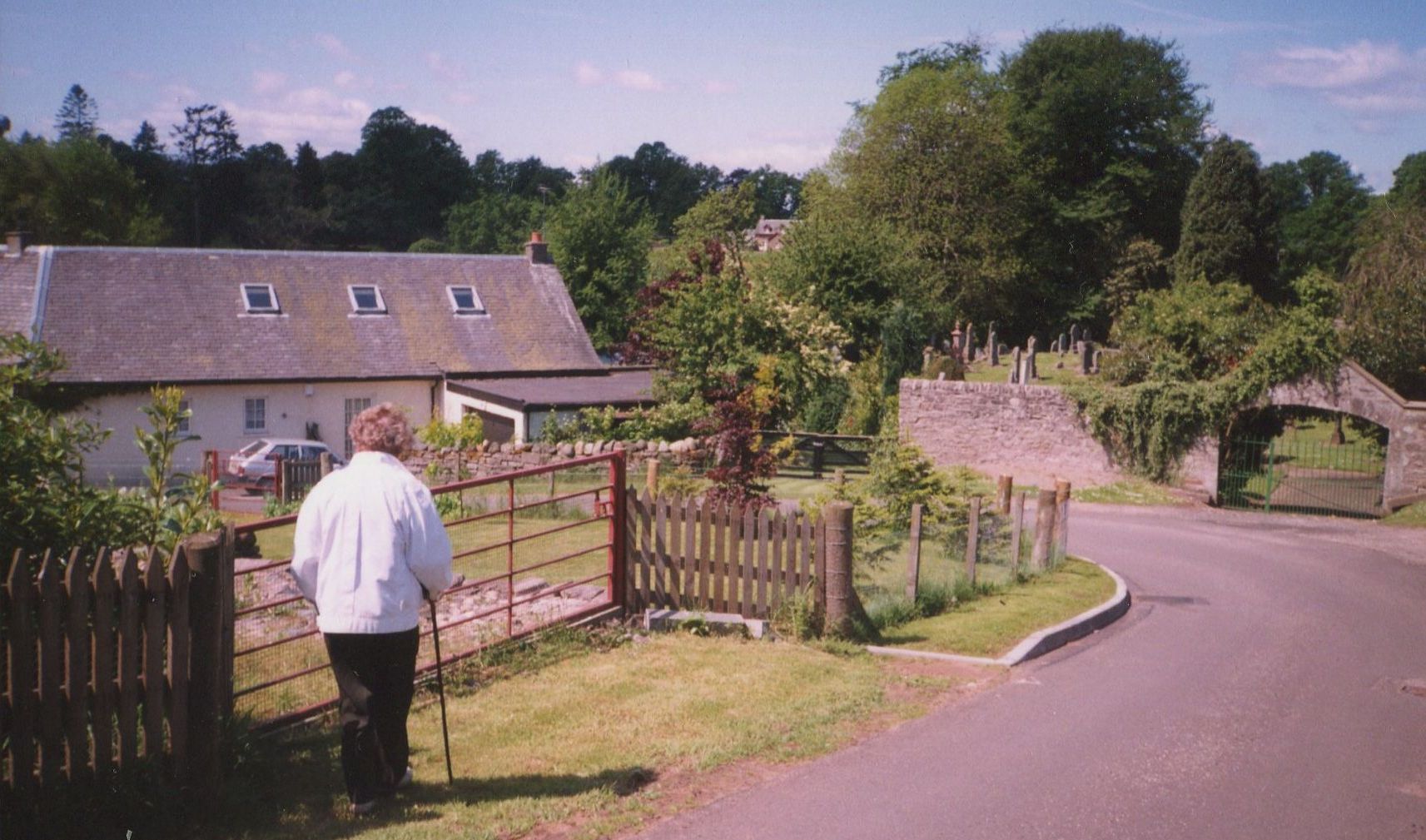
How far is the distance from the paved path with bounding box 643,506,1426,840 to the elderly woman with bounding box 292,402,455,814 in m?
1.53

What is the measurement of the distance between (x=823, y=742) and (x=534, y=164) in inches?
4546

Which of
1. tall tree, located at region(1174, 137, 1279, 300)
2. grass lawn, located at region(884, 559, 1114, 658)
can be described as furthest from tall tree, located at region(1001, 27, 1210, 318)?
grass lawn, located at region(884, 559, 1114, 658)

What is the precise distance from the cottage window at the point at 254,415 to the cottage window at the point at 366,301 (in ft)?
16.2

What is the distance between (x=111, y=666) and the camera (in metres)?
5.48

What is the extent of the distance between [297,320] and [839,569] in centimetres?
3234

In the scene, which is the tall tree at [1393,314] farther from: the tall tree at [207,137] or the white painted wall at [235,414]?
the tall tree at [207,137]

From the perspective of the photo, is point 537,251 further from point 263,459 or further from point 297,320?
point 263,459

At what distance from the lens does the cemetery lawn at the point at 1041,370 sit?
34062mm

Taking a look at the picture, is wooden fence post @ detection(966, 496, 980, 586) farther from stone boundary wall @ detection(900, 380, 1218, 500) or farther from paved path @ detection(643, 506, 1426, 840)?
stone boundary wall @ detection(900, 380, 1218, 500)

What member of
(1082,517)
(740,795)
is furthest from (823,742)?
(1082,517)

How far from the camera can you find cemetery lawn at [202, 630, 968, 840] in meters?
5.87

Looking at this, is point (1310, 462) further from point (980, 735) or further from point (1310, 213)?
point (1310, 213)

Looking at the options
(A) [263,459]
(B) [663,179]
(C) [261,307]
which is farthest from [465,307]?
(B) [663,179]

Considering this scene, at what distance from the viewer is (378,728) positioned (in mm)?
5906
